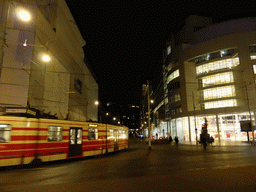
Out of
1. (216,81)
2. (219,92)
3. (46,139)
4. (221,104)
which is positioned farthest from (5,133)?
(216,81)

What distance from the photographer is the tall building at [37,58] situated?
18.4 meters

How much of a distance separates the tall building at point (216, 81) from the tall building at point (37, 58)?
2655 centimetres

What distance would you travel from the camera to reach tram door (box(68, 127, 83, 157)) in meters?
14.1

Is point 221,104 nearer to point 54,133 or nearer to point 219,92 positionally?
point 219,92

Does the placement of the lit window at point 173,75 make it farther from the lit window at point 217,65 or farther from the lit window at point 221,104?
the lit window at point 221,104

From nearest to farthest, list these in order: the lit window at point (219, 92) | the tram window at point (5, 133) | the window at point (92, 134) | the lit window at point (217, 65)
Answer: the tram window at point (5, 133) → the window at point (92, 134) → the lit window at point (219, 92) → the lit window at point (217, 65)

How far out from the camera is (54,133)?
13.0 m

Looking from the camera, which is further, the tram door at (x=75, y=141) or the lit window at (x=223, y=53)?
the lit window at (x=223, y=53)

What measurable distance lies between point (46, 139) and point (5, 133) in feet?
7.70

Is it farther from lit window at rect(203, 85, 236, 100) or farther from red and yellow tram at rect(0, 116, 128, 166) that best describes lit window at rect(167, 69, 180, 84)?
red and yellow tram at rect(0, 116, 128, 166)

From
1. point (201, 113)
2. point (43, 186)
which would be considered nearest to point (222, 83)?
point (201, 113)

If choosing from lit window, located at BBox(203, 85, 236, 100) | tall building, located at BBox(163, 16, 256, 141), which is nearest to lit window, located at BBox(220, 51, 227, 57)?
tall building, located at BBox(163, 16, 256, 141)

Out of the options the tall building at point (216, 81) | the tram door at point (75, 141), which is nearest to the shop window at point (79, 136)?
the tram door at point (75, 141)

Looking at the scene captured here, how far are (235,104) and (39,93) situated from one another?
40339 mm
